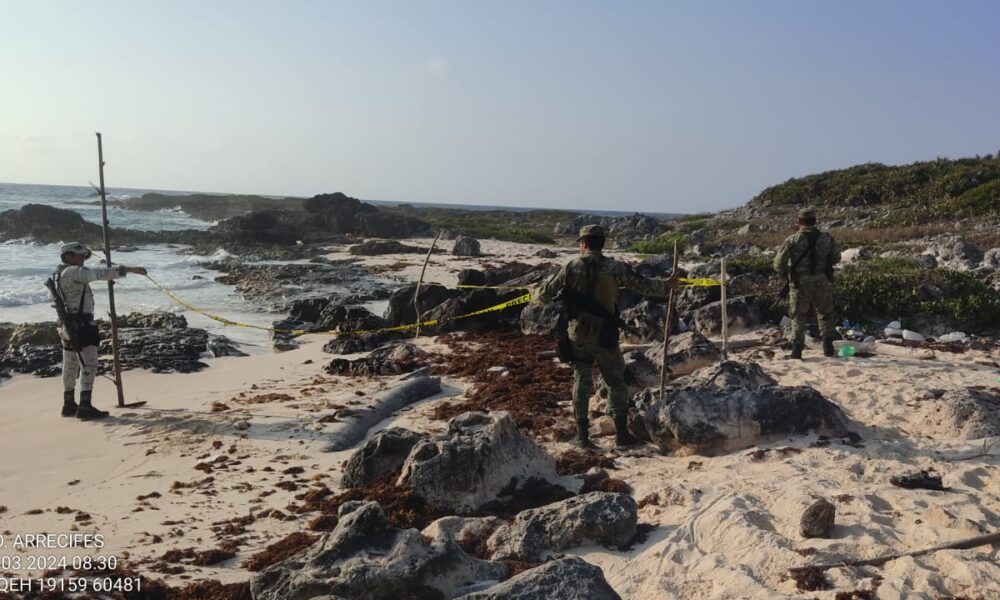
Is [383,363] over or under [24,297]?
under

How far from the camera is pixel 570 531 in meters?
4.81

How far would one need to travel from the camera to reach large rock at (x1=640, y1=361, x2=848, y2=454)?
6.43 m

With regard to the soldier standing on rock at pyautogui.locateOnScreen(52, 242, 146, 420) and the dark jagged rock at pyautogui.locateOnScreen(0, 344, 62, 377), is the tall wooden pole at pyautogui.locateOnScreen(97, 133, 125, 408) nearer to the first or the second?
the soldier standing on rock at pyautogui.locateOnScreen(52, 242, 146, 420)

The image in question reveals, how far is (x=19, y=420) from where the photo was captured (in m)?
8.87

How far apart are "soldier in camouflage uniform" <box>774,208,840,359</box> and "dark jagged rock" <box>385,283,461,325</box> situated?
7638mm

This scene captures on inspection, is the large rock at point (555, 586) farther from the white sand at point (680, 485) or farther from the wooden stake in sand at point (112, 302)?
the wooden stake in sand at point (112, 302)

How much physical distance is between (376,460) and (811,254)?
6621 mm

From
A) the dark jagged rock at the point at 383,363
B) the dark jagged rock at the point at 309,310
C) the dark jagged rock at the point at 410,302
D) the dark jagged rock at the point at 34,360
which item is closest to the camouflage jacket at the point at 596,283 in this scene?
the dark jagged rock at the point at 383,363

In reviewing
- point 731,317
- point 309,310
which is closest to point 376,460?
point 731,317

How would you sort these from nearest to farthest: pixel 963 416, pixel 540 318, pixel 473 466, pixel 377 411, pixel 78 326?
pixel 473 466, pixel 963 416, pixel 377 411, pixel 78 326, pixel 540 318

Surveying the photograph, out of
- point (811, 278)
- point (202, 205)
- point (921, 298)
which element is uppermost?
point (202, 205)

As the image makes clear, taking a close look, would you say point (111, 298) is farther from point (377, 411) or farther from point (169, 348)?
point (377, 411)

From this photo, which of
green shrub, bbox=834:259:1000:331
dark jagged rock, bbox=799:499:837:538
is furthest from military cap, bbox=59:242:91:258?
green shrub, bbox=834:259:1000:331

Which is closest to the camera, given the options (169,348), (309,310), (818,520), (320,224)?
(818,520)
